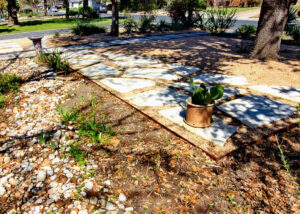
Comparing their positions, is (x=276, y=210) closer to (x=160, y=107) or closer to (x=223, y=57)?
(x=160, y=107)

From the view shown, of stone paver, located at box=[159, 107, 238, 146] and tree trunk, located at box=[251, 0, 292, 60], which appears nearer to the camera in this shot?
stone paver, located at box=[159, 107, 238, 146]

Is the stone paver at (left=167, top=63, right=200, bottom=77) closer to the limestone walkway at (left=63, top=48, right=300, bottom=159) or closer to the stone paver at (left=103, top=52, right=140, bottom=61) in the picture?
the limestone walkway at (left=63, top=48, right=300, bottom=159)

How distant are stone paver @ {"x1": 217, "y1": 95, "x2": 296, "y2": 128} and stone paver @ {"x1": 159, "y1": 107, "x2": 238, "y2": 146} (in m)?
0.28

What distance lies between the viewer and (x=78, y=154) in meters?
2.23

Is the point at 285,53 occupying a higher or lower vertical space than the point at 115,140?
higher

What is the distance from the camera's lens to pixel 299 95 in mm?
3551

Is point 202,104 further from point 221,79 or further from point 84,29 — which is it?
point 84,29

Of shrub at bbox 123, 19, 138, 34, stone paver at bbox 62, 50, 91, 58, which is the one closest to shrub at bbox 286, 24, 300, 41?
shrub at bbox 123, 19, 138, 34

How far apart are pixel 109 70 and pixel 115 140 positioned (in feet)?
8.84

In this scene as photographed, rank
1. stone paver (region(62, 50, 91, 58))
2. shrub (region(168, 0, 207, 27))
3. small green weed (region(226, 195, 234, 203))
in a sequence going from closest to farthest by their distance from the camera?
small green weed (region(226, 195, 234, 203)) → stone paver (region(62, 50, 91, 58)) → shrub (region(168, 0, 207, 27))

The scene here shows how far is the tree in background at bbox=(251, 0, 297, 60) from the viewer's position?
210 inches

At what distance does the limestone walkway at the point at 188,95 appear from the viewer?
2539 millimetres

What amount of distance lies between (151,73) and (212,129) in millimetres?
2339

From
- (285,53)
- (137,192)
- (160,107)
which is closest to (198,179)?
(137,192)
